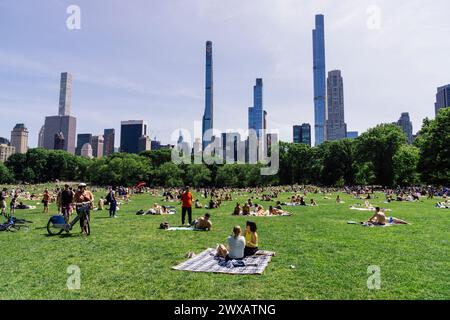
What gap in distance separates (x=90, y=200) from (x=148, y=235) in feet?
8.95

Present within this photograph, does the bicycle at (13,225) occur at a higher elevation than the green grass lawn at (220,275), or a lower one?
higher

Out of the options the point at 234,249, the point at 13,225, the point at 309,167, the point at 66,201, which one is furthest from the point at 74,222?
the point at 309,167

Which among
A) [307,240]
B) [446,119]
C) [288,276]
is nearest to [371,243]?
[307,240]

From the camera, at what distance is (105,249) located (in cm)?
1041

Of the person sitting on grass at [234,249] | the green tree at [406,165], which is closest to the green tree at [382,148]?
the green tree at [406,165]

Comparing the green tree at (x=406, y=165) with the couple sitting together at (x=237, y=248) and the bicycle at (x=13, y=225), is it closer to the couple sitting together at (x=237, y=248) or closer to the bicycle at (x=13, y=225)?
the couple sitting together at (x=237, y=248)

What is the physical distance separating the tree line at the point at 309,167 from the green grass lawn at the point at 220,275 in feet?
188

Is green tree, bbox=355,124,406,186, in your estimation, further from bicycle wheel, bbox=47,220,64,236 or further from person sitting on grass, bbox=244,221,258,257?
bicycle wheel, bbox=47,220,64,236

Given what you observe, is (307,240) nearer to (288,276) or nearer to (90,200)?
(288,276)

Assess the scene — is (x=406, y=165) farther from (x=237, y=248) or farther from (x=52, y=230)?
(x=52, y=230)

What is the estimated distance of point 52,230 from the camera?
13.8 m

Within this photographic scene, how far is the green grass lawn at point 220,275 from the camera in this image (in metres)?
6.47

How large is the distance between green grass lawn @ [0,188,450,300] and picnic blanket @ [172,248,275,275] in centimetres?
25
